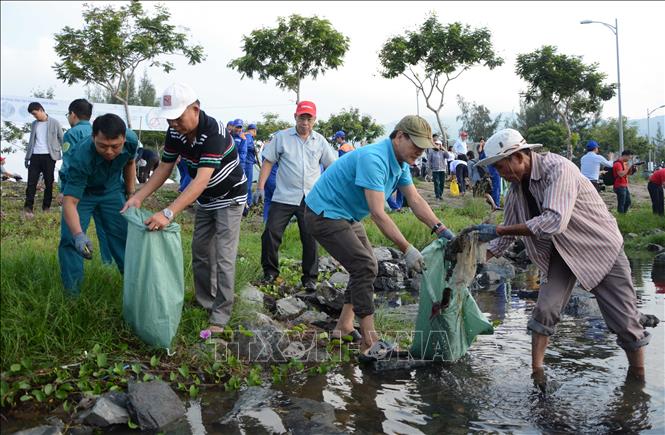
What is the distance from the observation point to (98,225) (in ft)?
15.7

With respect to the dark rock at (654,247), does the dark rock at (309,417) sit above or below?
below

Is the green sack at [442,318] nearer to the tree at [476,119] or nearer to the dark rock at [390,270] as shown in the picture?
the dark rock at [390,270]

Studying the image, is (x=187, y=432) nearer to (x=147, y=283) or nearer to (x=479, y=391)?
(x=147, y=283)

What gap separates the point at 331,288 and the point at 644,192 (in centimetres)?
1912

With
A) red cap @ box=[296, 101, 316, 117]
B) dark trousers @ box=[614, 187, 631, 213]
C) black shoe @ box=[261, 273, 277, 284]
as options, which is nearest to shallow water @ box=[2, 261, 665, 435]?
black shoe @ box=[261, 273, 277, 284]

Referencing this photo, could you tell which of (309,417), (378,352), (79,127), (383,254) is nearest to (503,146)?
(378,352)

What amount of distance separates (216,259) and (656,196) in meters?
12.0

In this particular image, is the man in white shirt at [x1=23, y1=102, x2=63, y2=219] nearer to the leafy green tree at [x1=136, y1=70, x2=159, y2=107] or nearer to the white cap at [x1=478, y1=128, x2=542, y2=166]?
the white cap at [x1=478, y1=128, x2=542, y2=166]

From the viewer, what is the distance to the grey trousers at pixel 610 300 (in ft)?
13.3

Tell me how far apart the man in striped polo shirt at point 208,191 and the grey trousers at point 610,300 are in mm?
2147

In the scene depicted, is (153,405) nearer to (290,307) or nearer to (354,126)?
(290,307)

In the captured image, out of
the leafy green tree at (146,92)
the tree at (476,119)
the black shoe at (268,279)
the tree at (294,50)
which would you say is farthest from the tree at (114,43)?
the tree at (476,119)

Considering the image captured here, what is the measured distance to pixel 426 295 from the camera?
4527 mm

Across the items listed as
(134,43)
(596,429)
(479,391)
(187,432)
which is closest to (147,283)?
(187,432)
